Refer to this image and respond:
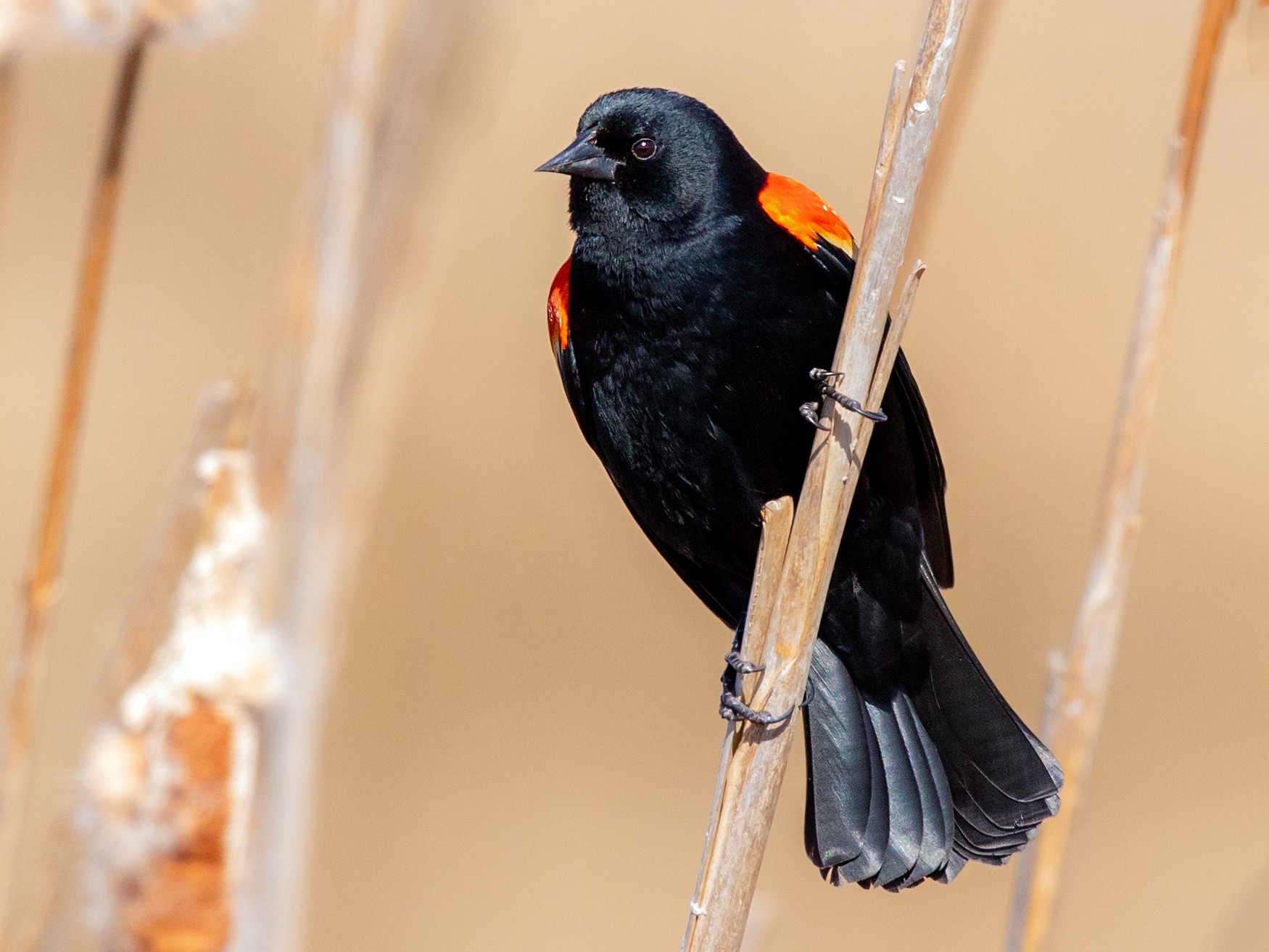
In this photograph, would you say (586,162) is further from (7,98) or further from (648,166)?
(7,98)

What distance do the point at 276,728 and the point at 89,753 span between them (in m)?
0.20

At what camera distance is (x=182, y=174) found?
559cm

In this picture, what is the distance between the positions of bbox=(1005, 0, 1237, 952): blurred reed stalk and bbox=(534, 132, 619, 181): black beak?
29.7 inches

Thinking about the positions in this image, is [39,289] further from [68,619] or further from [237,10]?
[237,10]

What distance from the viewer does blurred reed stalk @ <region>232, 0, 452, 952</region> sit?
1417mm

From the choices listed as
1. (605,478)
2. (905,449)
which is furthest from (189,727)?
(605,478)

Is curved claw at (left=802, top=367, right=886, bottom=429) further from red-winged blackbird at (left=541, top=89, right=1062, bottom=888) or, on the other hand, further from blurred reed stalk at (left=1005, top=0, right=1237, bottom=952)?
blurred reed stalk at (left=1005, top=0, right=1237, bottom=952)

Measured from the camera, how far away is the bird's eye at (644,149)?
1.89m

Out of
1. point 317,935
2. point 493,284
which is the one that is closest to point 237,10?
point 317,935

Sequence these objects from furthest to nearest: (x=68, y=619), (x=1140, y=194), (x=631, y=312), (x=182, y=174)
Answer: (x=182, y=174) → (x=1140, y=194) → (x=68, y=619) → (x=631, y=312)

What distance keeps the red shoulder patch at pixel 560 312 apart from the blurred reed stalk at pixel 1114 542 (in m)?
0.82

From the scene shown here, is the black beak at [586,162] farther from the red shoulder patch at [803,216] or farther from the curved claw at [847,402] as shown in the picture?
the curved claw at [847,402]

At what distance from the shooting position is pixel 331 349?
1.46 m

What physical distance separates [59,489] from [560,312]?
2.76ft
